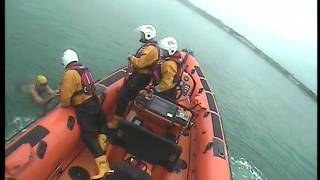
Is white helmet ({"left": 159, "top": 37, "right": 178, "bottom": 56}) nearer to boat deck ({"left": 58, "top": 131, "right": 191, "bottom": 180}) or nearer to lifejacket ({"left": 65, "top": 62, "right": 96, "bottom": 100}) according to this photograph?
lifejacket ({"left": 65, "top": 62, "right": 96, "bottom": 100})

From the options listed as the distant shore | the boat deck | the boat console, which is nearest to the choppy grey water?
the boat deck

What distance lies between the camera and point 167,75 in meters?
4.27

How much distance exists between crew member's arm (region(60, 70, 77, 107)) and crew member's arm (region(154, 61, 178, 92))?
1.16m

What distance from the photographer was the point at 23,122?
5672 mm

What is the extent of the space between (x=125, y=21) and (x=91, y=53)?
5119 millimetres

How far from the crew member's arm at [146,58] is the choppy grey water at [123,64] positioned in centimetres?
228

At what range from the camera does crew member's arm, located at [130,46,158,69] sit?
164 inches

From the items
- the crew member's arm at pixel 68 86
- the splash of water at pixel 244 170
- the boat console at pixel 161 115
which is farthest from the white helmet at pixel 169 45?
the splash of water at pixel 244 170

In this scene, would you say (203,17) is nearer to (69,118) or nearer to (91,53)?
(91,53)

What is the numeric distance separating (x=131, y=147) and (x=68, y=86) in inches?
33.5

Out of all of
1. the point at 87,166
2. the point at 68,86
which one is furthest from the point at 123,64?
the point at 68,86

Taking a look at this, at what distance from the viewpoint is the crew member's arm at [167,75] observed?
4.20 metres

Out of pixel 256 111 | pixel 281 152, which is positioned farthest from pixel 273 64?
pixel 281 152

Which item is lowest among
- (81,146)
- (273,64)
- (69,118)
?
(273,64)
